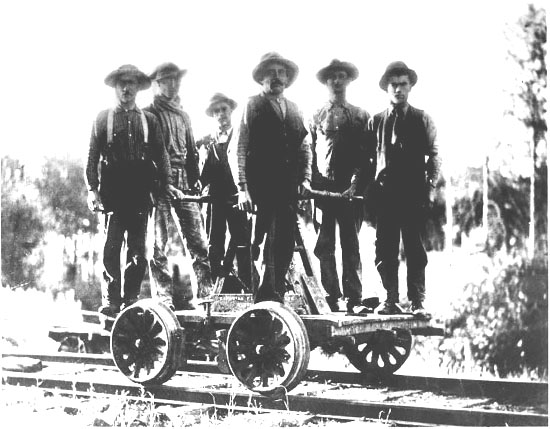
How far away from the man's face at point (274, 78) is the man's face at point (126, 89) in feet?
4.73

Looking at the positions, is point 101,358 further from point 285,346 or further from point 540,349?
point 540,349

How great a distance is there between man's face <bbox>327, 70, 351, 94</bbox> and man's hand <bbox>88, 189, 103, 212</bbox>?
220 centimetres

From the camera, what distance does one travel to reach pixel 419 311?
237 inches

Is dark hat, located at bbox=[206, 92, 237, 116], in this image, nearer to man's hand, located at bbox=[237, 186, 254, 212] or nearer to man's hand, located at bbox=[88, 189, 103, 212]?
man's hand, located at bbox=[88, 189, 103, 212]

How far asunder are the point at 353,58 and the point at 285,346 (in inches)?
97.1

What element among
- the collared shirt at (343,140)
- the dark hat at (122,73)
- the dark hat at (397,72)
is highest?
the dark hat at (122,73)

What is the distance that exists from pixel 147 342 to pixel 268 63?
2.32m

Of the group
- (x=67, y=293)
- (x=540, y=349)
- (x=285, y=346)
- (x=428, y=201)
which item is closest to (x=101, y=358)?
(x=67, y=293)

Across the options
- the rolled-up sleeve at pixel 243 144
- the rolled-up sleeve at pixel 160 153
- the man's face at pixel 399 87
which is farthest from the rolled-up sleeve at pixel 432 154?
the rolled-up sleeve at pixel 160 153

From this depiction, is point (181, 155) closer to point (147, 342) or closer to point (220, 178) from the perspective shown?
point (220, 178)

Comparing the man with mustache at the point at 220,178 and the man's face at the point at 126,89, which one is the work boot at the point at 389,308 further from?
the man's face at the point at 126,89

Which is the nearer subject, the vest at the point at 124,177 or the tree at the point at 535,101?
the tree at the point at 535,101

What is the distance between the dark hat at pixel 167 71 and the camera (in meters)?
6.60

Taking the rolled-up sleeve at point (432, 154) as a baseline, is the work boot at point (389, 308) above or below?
below
